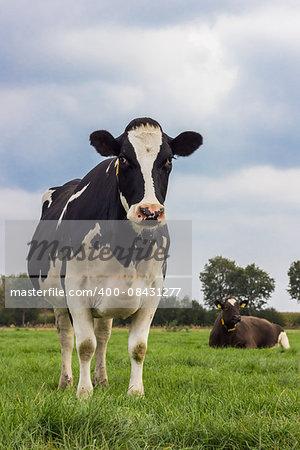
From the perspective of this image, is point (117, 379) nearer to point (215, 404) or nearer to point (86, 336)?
point (86, 336)

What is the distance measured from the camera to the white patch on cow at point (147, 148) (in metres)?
4.47

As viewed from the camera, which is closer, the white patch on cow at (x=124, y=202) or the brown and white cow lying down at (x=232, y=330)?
the white patch on cow at (x=124, y=202)

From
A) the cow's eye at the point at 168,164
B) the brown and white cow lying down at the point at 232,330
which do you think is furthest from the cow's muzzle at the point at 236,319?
the cow's eye at the point at 168,164

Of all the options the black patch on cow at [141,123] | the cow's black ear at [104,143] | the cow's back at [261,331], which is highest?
the black patch on cow at [141,123]

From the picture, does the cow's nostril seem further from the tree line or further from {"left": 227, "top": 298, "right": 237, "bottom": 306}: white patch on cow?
the tree line

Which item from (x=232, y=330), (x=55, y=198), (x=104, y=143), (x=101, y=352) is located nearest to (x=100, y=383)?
(x=101, y=352)

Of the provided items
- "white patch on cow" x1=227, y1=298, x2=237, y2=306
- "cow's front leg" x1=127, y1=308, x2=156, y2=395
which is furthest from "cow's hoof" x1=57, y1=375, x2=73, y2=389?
"white patch on cow" x1=227, y1=298, x2=237, y2=306

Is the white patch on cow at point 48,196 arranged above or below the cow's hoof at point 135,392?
above

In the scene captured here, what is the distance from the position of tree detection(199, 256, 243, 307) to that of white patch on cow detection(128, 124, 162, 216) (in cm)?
5793

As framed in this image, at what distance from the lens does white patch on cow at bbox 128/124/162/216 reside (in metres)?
4.47

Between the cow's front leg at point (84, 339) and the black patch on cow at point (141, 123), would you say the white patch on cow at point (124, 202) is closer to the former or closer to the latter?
the black patch on cow at point (141, 123)

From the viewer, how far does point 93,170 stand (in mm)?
6133

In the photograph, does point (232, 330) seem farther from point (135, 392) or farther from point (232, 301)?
point (135, 392)

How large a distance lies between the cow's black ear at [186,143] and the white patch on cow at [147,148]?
372mm
